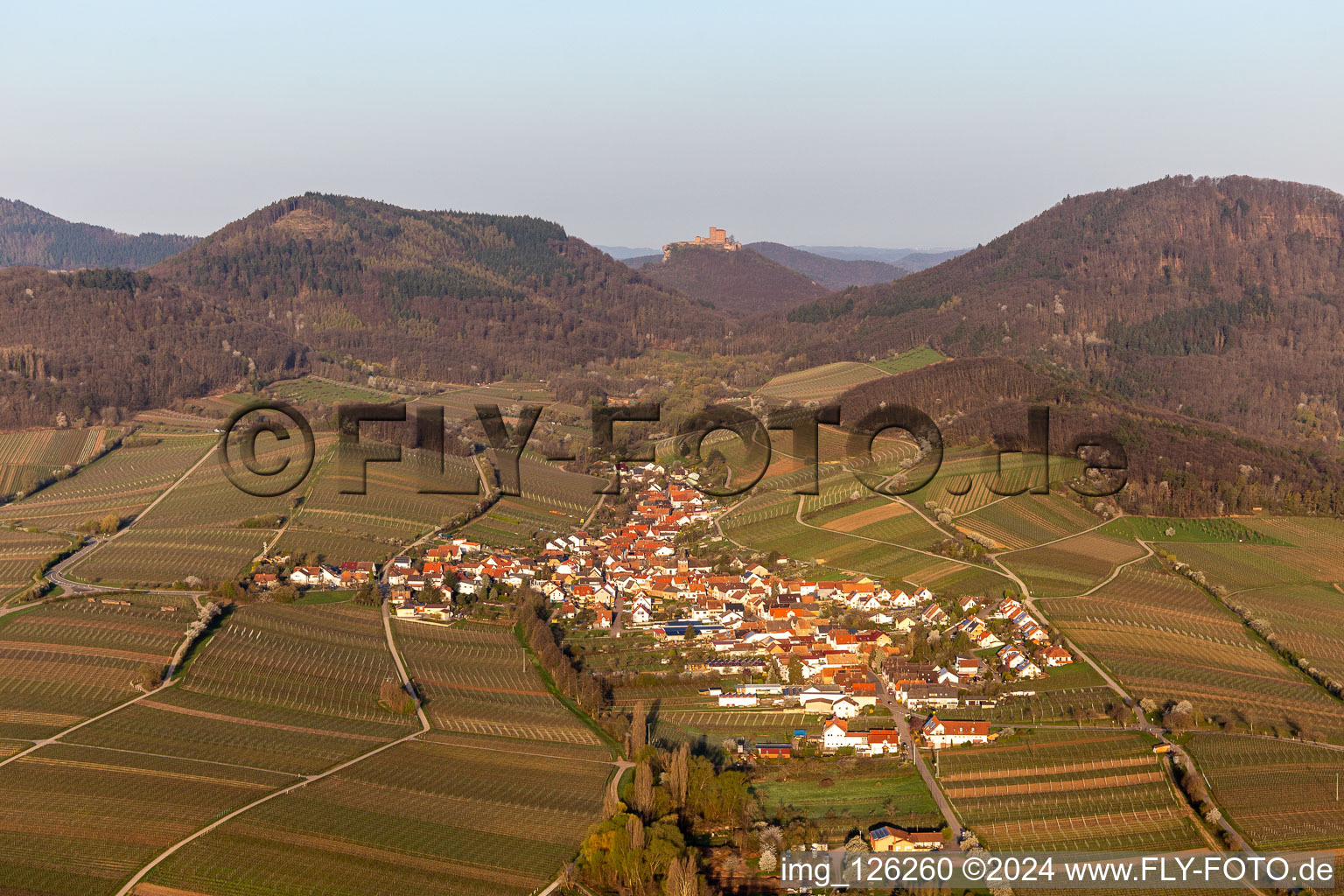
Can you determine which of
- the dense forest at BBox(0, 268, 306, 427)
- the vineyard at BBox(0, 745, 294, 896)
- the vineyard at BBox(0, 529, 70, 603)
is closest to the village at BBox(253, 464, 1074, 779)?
the vineyard at BBox(0, 529, 70, 603)

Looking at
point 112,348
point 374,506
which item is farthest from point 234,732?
point 112,348

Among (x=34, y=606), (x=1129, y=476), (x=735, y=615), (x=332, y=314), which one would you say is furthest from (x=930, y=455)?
(x=332, y=314)

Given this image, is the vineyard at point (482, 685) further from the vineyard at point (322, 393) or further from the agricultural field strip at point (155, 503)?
the vineyard at point (322, 393)

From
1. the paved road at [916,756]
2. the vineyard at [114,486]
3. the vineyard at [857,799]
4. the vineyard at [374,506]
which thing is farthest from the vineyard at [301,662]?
the vineyard at [114,486]

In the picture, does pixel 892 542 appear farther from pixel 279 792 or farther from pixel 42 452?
pixel 42 452

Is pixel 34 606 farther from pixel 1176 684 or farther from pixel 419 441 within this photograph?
pixel 1176 684
